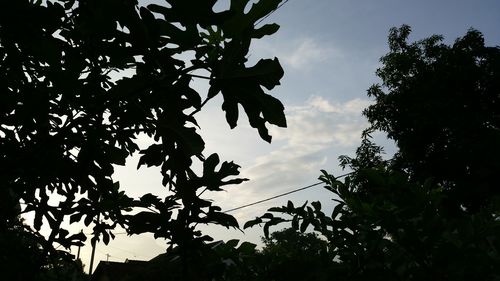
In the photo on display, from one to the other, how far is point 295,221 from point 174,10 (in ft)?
2.89

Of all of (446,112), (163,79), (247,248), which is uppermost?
(446,112)

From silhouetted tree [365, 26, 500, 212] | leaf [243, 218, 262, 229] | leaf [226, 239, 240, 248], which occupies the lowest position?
leaf [226, 239, 240, 248]

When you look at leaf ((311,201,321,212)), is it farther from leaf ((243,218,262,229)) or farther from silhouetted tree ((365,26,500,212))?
silhouetted tree ((365,26,500,212))

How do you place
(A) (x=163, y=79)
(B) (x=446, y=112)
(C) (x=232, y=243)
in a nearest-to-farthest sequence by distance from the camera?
(A) (x=163, y=79), (C) (x=232, y=243), (B) (x=446, y=112)

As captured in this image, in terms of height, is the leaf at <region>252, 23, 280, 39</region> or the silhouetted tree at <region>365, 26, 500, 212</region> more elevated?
the silhouetted tree at <region>365, 26, 500, 212</region>

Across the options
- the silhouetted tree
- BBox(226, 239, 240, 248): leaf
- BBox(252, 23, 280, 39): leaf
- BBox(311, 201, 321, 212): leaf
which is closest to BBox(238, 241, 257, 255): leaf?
BBox(226, 239, 240, 248): leaf

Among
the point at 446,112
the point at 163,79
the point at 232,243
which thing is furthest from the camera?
the point at 446,112

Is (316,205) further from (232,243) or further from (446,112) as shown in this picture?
(446,112)

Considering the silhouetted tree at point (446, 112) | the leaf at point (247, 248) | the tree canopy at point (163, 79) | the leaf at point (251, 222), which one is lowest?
the leaf at point (247, 248)

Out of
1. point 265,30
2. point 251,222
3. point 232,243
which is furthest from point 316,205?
point 265,30

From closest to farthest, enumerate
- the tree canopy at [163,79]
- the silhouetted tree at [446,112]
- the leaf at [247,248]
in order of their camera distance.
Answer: the tree canopy at [163,79]
the leaf at [247,248]
the silhouetted tree at [446,112]

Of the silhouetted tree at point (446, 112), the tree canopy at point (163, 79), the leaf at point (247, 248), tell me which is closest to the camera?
the tree canopy at point (163, 79)

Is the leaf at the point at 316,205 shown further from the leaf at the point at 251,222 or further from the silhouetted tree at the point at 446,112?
the silhouetted tree at the point at 446,112

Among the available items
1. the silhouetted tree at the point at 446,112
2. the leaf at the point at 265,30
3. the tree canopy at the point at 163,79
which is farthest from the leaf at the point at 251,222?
the silhouetted tree at the point at 446,112
